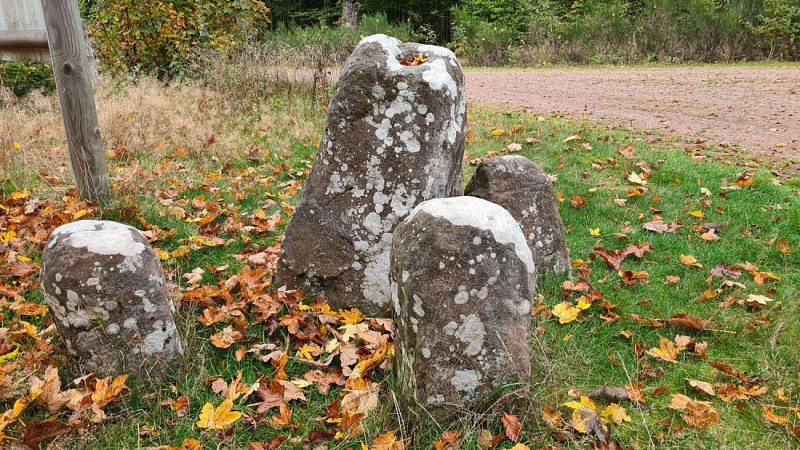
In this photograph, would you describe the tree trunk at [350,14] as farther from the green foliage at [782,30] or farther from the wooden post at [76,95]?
the wooden post at [76,95]

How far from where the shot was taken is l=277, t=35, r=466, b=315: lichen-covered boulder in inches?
127

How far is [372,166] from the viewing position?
332 centimetres

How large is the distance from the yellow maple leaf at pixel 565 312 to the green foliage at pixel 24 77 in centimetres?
782

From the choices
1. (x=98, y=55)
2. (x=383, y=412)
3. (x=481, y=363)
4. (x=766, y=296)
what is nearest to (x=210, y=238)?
(x=383, y=412)

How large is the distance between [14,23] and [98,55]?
7030mm

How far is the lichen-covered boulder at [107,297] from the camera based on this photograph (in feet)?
7.98

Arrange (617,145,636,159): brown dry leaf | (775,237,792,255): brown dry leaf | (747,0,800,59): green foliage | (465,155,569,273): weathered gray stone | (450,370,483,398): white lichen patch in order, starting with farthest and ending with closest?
(747,0,800,59): green foliage < (617,145,636,159): brown dry leaf < (775,237,792,255): brown dry leaf < (465,155,569,273): weathered gray stone < (450,370,483,398): white lichen patch

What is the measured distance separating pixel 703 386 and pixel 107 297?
2931mm

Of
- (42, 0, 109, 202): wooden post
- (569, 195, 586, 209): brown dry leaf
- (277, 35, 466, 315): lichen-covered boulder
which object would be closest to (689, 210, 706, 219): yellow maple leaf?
(569, 195, 586, 209): brown dry leaf

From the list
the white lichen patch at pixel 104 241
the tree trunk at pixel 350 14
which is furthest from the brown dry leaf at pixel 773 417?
the tree trunk at pixel 350 14

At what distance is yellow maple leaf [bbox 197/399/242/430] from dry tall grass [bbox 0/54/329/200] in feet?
9.99

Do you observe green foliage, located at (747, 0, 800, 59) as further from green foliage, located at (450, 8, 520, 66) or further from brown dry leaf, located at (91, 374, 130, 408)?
brown dry leaf, located at (91, 374, 130, 408)

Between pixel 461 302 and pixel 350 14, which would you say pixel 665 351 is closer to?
pixel 461 302

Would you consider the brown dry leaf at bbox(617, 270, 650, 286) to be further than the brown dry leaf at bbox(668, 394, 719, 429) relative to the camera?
Yes
